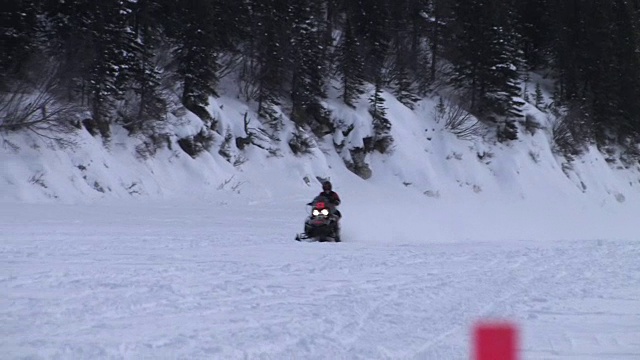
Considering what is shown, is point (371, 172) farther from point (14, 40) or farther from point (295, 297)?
point (295, 297)

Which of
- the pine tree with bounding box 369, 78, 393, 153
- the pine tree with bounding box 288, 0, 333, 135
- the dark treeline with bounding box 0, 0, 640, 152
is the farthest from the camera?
the pine tree with bounding box 369, 78, 393, 153

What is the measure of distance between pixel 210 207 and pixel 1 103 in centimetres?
865

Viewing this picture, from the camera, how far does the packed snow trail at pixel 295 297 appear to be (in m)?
5.96

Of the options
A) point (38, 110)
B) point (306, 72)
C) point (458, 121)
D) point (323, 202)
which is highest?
point (306, 72)

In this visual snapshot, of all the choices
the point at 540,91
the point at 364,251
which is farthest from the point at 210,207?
the point at 540,91

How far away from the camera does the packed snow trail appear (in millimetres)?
5961

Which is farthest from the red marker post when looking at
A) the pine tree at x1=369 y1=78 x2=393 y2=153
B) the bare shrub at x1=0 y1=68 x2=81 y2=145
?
the pine tree at x1=369 y1=78 x2=393 y2=153

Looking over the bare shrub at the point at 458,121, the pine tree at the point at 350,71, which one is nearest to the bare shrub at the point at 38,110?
the pine tree at the point at 350,71

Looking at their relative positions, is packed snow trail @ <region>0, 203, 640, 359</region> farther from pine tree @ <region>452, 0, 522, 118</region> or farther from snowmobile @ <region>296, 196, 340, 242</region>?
pine tree @ <region>452, 0, 522, 118</region>

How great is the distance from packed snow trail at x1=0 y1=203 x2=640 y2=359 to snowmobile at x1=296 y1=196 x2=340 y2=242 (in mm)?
800

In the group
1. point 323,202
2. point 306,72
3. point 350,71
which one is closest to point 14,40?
point 306,72

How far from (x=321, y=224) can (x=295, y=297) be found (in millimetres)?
7066

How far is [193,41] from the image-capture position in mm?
34500

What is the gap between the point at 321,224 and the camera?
15.3 m
